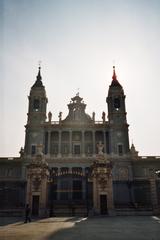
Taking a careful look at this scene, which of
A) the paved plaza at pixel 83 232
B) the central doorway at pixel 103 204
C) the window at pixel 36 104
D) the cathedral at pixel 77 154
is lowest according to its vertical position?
the paved plaza at pixel 83 232

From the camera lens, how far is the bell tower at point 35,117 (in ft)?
162

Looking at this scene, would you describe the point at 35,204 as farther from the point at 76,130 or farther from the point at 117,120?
the point at 117,120

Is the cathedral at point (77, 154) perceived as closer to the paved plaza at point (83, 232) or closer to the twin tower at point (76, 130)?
the twin tower at point (76, 130)

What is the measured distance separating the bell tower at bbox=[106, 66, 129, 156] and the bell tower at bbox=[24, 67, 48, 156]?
14.0 metres

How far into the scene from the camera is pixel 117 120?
5116 centimetres

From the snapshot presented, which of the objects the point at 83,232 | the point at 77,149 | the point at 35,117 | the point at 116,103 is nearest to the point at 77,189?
the point at 77,149

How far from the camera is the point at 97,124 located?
51.2 metres

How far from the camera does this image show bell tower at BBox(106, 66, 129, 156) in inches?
1928

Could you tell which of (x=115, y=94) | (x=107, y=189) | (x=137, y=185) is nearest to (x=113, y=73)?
(x=115, y=94)

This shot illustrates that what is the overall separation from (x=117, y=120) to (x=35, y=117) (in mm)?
16998

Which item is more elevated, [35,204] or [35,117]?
[35,117]

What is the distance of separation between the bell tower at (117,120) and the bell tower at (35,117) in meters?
14.0

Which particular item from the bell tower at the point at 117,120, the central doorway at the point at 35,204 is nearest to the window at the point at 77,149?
the bell tower at the point at 117,120

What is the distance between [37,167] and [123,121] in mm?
29752
